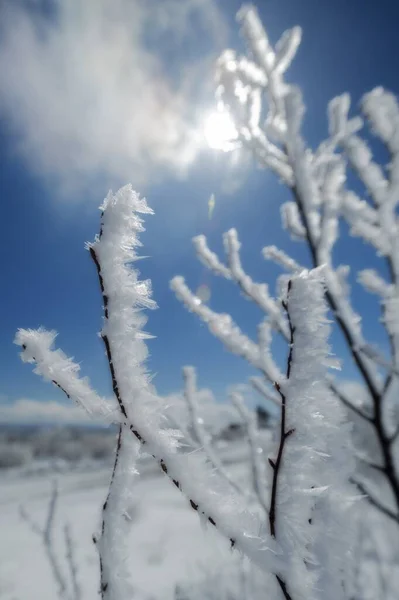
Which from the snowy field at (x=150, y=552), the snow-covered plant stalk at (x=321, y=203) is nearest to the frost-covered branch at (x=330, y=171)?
the snow-covered plant stalk at (x=321, y=203)

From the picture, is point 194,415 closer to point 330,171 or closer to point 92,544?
point 330,171

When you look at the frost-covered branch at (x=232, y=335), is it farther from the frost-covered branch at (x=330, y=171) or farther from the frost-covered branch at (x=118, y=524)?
the frost-covered branch at (x=118, y=524)

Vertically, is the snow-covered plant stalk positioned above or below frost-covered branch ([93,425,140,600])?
above

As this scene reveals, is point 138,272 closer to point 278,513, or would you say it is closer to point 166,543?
point 278,513

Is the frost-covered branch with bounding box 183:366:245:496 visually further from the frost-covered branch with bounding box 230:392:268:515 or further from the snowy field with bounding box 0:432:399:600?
the snowy field with bounding box 0:432:399:600

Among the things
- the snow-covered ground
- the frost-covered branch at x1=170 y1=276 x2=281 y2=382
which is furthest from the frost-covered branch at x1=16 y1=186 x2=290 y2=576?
the snow-covered ground
